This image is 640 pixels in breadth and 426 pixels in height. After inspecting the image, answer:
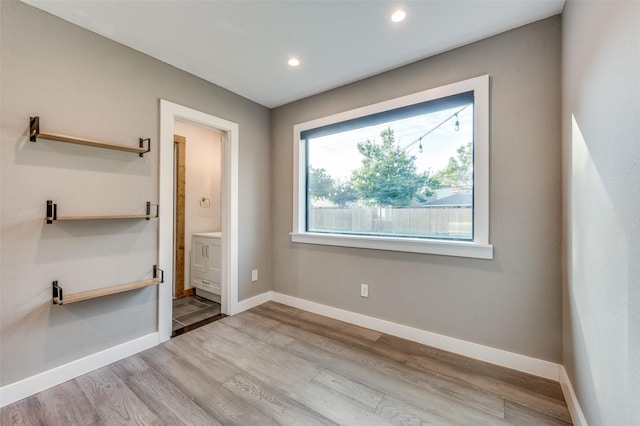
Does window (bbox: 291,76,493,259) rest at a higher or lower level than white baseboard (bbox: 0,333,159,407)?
higher

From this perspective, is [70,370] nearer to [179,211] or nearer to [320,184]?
[179,211]

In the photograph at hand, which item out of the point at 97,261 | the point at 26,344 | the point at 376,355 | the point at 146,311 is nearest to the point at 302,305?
the point at 376,355

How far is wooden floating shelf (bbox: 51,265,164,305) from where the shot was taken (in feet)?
5.67

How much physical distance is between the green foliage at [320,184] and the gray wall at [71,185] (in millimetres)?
1600

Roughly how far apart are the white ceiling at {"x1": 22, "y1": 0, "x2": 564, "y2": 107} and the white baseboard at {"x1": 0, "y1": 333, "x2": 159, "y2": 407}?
2.41 meters

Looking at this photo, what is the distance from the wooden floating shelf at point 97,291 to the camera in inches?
68.1

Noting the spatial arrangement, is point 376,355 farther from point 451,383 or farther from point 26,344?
point 26,344

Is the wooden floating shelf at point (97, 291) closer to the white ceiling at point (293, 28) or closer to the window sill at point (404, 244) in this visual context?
the window sill at point (404, 244)

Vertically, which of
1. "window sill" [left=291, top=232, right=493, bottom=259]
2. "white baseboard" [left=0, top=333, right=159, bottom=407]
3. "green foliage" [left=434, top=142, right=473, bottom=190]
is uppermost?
"green foliage" [left=434, top=142, right=473, bottom=190]

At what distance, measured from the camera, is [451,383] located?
177 cm

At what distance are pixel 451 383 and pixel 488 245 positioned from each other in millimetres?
1018

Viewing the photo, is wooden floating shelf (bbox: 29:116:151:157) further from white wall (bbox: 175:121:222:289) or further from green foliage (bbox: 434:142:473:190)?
green foliage (bbox: 434:142:473:190)

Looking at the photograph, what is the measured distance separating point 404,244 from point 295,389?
1.44m

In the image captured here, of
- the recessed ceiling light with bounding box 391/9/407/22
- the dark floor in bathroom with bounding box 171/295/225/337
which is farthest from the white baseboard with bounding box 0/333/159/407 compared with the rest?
the recessed ceiling light with bounding box 391/9/407/22
